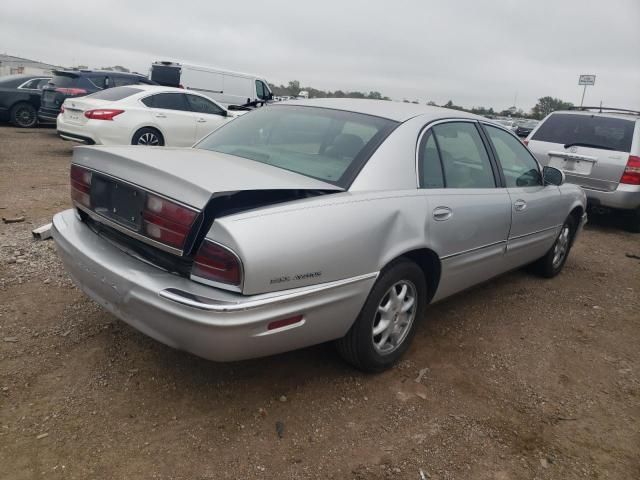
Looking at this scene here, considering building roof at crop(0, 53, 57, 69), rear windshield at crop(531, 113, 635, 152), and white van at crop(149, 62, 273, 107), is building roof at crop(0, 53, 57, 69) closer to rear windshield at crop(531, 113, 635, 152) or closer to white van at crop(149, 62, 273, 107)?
white van at crop(149, 62, 273, 107)

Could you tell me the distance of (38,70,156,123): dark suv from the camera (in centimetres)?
1159

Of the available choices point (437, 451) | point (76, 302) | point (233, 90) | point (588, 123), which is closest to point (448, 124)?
point (437, 451)

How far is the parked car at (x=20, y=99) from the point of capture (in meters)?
13.0

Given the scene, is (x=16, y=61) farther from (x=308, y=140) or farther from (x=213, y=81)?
(x=308, y=140)

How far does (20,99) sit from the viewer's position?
520 inches

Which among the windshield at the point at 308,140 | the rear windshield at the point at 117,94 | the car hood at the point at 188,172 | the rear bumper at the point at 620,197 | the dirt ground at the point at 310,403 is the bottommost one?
the dirt ground at the point at 310,403

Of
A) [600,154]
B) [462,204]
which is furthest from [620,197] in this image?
[462,204]

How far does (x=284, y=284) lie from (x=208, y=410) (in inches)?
32.6

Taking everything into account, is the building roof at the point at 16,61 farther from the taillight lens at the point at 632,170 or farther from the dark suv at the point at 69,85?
the taillight lens at the point at 632,170

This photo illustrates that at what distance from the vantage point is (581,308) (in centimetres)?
434

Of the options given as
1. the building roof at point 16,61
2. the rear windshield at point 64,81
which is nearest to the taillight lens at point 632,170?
the rear windshield at point 64,81

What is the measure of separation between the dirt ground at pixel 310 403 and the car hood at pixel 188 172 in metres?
1.08

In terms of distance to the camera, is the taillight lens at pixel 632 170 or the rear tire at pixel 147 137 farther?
the rear tire at pixel 147 137

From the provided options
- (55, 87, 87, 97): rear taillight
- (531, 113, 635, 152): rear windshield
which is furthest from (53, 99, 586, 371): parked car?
(55, 87, 87, 97): rear taillight
